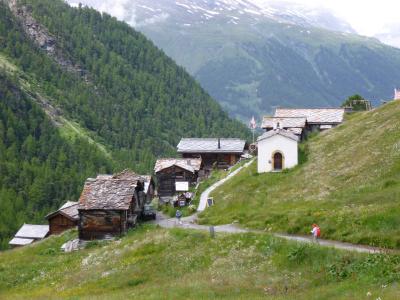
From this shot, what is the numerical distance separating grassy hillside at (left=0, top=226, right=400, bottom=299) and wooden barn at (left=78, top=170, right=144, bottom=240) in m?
6.90

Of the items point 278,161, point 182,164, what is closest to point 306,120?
point 278,161

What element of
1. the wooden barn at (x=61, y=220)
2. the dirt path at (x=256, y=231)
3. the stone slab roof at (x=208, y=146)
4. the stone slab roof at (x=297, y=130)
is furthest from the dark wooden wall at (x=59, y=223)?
the stone slab roof at (x=297, y=130)

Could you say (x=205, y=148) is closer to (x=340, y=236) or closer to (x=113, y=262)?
(x=113, y=262)

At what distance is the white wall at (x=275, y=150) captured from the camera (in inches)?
2611

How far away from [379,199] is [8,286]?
1144 inches

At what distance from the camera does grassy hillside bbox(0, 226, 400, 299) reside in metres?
29.4

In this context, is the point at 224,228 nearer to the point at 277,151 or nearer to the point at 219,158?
the point at 277,151

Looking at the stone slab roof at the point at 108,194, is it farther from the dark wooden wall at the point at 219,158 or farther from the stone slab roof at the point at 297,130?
the dark wooden wall at the point at 219,158

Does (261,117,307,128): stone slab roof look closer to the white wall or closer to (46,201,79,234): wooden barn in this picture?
the white wall

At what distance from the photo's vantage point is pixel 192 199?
239ft

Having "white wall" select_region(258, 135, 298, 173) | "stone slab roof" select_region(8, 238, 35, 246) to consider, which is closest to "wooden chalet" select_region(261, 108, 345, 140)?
"white wall" select_region(258, 135, 298, 173)

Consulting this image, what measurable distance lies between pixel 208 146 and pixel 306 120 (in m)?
24.5

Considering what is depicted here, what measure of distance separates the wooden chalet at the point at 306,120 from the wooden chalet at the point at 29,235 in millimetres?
43931

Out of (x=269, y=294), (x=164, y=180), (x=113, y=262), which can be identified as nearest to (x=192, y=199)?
(x=164, y=180)
